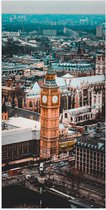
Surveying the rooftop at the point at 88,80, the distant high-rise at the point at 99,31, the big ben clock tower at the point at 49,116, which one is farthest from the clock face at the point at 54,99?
the rooftop at the point at 88,80

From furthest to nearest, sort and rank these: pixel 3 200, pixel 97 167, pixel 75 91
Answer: pixel 75 91, pixel 97 167, pixel 3 200

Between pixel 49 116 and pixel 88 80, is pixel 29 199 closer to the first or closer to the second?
pixel 49 116

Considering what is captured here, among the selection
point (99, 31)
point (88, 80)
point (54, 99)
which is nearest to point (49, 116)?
point (54, 99)

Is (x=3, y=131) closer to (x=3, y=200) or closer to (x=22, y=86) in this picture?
(x=3, y=200)

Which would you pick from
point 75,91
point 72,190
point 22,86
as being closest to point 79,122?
point 75,91


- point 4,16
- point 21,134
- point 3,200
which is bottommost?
point 3,200

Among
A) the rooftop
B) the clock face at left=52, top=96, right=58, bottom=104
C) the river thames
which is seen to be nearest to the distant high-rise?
the rooftop

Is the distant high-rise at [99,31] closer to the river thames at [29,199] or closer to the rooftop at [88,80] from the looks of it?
the rooftop at [88,80]
